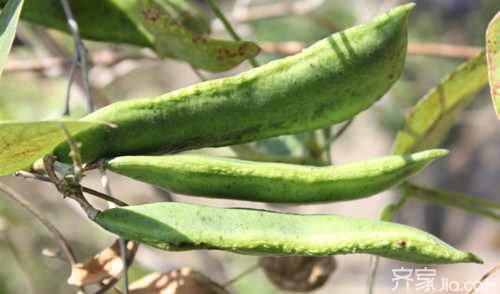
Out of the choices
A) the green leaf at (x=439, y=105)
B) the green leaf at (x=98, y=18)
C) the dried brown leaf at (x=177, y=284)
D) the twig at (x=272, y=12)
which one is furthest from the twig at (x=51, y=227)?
the twig at (x=272, y=12)

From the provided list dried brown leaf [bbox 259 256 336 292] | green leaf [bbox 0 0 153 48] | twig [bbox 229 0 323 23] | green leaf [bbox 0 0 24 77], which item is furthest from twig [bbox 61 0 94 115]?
twig [bbox 229 0 323 23]

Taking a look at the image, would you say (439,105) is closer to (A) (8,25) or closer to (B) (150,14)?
(B) (150,14)

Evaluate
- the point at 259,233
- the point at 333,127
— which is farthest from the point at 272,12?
the point at 259,233

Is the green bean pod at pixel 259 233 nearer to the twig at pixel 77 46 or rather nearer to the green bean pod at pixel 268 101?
the green bean pod at pixel 268 101

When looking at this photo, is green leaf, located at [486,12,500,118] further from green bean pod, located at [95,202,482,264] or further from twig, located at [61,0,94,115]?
twig, located at [61,0,94,115]

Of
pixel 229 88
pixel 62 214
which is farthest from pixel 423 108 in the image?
pixel 62 214
